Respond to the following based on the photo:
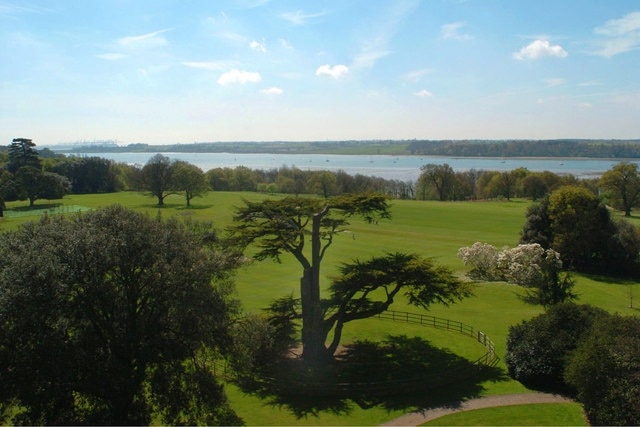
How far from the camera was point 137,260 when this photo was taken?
17.6m

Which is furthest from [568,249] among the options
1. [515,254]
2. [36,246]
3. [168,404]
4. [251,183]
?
[251,183]

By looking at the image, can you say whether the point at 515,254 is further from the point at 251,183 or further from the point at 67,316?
the point at 251,183

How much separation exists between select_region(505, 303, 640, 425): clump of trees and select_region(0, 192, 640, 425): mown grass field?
1373 mm

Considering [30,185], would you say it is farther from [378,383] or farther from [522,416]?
[522,416]

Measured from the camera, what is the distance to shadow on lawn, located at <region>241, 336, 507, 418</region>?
22.7 metres

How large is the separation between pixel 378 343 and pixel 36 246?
20.0 m

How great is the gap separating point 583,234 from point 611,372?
121ft

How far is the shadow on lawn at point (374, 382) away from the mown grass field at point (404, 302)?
2.05 feet

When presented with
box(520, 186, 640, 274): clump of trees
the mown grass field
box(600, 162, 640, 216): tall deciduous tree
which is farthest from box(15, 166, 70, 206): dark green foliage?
box(600, 162, 640, 216): tall deciduous tree

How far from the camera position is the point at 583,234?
5184cm

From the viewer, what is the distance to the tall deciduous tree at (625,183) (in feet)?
272

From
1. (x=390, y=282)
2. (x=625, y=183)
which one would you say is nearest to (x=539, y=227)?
(x=390, y=282)

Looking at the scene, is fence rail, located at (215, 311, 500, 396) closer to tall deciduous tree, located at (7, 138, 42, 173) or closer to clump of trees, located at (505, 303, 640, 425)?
clump of trees, located at (505, 303, 640, 425)

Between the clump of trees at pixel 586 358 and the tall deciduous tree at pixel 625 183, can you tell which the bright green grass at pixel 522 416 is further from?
the tall deciduous tree at pixel 625 183
